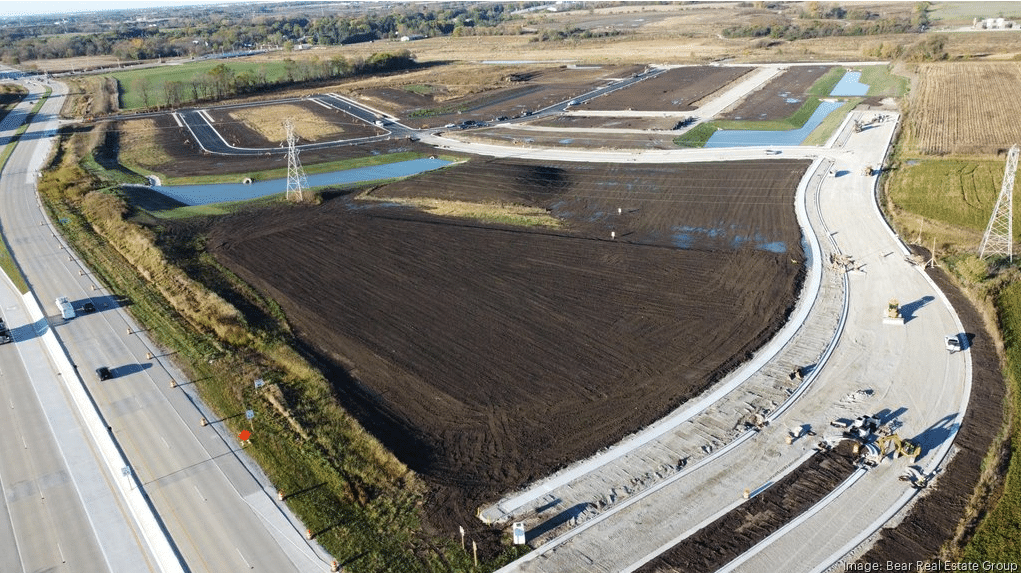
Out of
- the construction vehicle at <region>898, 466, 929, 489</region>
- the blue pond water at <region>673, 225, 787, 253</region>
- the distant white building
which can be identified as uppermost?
the distant white building

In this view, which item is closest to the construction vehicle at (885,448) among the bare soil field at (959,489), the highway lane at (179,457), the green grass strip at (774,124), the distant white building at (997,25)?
the bare soil field at (959,489)

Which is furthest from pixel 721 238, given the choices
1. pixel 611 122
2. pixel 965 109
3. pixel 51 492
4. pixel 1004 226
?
pixel 965 109

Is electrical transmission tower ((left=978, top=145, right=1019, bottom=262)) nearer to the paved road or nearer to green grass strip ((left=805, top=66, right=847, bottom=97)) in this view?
the paved road

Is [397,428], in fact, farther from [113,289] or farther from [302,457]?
[113,289]

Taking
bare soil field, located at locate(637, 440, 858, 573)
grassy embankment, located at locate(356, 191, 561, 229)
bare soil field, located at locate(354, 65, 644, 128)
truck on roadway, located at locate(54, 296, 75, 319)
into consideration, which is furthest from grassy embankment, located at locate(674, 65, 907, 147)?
truck on roadway, located at locate(54, 296, 75, 319)

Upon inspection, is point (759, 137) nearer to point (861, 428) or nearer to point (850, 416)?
point (850, 416)

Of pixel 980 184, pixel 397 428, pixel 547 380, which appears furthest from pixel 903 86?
pixel 397 428
